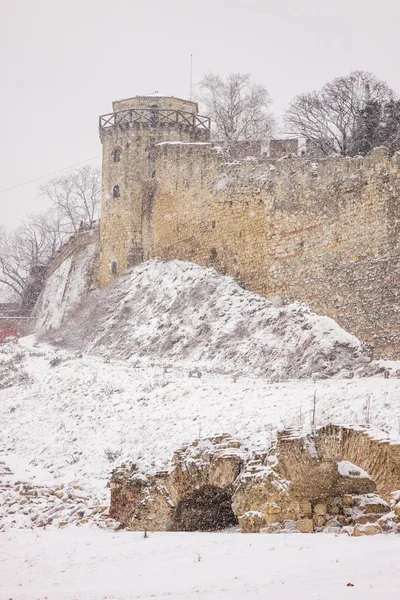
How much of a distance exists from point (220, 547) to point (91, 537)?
3169mm

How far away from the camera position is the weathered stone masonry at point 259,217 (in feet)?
78.8

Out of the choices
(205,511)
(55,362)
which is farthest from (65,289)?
(205,511)

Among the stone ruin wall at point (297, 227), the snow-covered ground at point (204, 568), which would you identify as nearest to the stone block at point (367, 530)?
the snow-covered ground at point (204, 568)

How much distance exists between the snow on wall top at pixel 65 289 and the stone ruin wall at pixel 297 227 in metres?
5.66

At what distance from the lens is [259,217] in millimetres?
28625

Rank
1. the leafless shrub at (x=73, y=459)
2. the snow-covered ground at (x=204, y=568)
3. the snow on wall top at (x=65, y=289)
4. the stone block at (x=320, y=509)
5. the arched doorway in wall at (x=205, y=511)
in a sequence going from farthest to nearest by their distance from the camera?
the snow on wall top at (x=65, y=289)
the leafless shrub at (x=73, y=459)
the arched doorway in wall at (x=205, y=511)
the stone block at (x=320, y=509)
the snow-covered ground at (x=204, y=568)

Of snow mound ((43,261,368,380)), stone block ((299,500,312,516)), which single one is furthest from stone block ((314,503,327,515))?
snow mound ((43,261,368,380))

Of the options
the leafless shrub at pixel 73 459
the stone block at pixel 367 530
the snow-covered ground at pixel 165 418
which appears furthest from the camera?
the leafless shrub at pixel 73 459

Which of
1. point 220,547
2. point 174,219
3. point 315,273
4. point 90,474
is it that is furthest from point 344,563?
point 174,219

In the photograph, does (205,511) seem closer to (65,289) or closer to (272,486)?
(272,486)

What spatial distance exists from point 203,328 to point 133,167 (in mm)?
9549

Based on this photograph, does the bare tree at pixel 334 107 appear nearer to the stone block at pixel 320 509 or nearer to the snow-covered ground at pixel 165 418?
the snow-covered ground at pixel 165 418

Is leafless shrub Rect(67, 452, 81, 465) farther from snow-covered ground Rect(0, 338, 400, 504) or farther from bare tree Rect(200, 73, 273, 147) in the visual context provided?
bare tree Rect(200, 73, 273, 147)

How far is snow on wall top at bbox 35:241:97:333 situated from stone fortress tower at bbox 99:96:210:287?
107 inches
